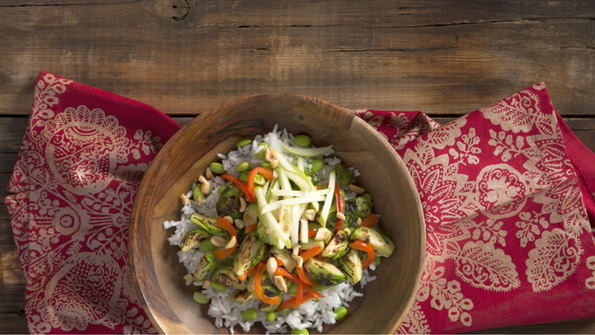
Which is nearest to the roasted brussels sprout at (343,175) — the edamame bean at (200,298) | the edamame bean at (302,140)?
the edamame bean at (302,140)

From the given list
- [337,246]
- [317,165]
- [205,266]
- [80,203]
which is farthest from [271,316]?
[80,203]

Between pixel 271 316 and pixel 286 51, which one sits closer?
pixel 271 316

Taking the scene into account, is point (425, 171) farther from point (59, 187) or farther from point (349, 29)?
point (59, 187)

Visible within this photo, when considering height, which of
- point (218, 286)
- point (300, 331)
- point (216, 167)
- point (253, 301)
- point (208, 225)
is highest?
point (216, 167)

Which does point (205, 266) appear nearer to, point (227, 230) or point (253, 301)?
point (227, 230)

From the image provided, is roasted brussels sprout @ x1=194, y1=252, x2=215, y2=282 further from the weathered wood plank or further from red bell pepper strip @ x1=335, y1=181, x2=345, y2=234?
the weathered wood plank

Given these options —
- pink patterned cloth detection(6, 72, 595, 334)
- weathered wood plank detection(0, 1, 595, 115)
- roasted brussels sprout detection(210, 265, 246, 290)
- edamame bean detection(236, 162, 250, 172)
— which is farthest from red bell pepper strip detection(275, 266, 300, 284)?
weathered wood plank detection(0, 1, 595, 115)

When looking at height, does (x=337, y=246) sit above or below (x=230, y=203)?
below
